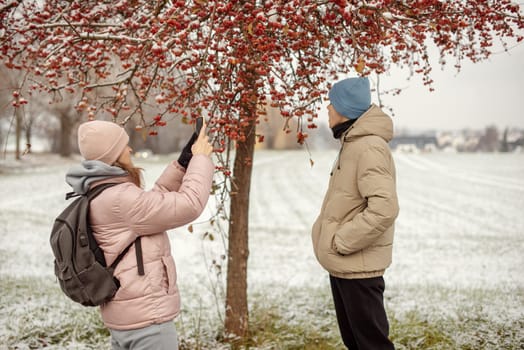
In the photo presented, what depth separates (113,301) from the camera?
2.18 meters

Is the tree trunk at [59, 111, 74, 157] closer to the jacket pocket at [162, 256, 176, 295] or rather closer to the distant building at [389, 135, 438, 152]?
the distant building at [389, 135, 438, 152]

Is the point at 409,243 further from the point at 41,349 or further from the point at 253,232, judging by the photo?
the point at 41,349

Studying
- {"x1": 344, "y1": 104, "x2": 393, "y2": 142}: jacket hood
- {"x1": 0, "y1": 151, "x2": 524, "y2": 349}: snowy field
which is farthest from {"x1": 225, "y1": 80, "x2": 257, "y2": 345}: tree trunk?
{"x1": 344, "y1": 104, "x2": 393, "y2": 142}: jacket hood

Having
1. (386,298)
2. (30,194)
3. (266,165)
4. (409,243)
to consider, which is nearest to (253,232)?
(409,243)

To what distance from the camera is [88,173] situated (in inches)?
82.7

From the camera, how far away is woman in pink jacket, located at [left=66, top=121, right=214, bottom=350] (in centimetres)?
209

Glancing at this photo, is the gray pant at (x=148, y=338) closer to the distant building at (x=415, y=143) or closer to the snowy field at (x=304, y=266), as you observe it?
the snowy field at (x=304, y=266)

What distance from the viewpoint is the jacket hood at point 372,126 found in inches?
102

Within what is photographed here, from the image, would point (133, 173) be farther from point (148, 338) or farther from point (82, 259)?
point (148, 338)

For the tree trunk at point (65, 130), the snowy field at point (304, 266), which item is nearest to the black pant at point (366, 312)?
the snowy field at point (304, 266)

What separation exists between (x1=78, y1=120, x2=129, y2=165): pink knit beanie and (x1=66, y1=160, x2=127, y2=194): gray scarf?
1.8 inches

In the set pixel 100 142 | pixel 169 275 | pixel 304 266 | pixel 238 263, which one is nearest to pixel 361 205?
pixel 169 275

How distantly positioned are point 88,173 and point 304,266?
23.0ft

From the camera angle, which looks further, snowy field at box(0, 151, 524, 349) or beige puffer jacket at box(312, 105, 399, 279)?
snowy field at box(0, 151, 524, 349)
